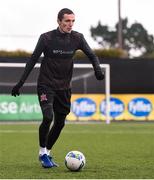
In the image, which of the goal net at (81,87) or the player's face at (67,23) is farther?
the goal net at (81,87)

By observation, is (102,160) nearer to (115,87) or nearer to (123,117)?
(123,117)

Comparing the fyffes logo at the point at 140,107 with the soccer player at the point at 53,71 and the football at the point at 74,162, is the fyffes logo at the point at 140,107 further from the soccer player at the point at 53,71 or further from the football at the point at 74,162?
the football at the point at 74,162

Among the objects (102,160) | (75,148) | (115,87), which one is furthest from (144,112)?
(102,160)

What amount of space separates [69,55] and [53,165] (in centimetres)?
150

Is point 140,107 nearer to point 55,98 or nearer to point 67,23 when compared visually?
point 55,98

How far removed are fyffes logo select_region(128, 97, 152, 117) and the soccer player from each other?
64.5 feet

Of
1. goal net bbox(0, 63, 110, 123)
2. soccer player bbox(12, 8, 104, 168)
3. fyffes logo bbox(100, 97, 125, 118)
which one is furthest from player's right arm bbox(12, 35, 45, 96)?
fyffes logo bbox(100, 97, 125, 118)

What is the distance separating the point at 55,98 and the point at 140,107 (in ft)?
65.8

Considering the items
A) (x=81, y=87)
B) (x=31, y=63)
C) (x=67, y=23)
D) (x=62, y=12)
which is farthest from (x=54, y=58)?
(x=81, y=87)

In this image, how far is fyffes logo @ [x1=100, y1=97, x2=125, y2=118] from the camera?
28164 mm

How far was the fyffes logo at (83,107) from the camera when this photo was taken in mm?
27484

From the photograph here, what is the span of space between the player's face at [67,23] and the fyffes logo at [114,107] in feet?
62.8

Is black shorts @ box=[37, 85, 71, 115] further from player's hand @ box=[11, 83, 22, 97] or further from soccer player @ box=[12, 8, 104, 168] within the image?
player's hand @ box=[11, 83, 22, 97]

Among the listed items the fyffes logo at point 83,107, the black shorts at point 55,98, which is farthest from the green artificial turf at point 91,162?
the fyffes logo at point 83,107
